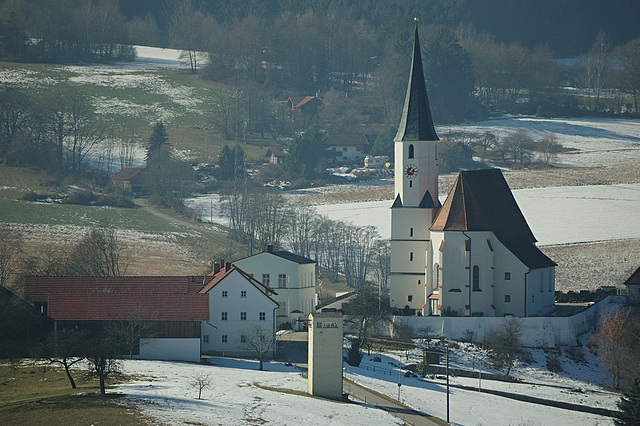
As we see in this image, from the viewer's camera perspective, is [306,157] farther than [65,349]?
Yes

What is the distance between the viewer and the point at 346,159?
141000 mm

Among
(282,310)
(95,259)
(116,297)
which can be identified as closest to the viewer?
(116,297)

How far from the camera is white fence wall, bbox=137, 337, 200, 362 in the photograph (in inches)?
2176

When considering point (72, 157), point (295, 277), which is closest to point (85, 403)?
point (295, 277)

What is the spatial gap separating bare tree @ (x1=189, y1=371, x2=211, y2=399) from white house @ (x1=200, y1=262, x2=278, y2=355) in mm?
8007

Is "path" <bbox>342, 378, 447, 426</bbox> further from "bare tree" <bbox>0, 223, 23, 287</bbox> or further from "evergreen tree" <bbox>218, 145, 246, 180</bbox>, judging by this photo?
"evergreen tree" <bbox>218, 145, 246, 180</bbox>

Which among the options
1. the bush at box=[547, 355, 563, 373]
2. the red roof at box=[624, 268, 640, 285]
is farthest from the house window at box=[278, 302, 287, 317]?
the red roof at box=[624, 268, 640, 285]

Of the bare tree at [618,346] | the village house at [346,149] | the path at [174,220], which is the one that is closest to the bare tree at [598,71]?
the village house at [346,149]

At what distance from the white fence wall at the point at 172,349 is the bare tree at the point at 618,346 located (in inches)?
893

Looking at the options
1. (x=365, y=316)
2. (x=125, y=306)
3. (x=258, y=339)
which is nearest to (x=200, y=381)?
(x=258, y=339)

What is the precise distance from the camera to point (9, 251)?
77000 millimetres

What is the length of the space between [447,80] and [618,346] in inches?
4065

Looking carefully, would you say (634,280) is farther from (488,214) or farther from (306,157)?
(306,157)

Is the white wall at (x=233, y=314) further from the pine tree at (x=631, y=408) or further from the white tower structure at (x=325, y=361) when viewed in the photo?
the pine tree at (x=631, y=408)
